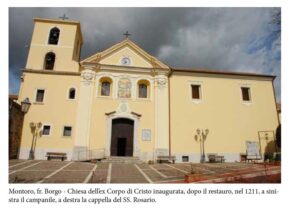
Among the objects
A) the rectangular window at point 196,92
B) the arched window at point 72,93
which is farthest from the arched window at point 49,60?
the rectangular window at point 196,92

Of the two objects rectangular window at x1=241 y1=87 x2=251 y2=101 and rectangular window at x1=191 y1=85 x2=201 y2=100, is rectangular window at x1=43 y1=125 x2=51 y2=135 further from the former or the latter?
rectangular window at x1=241 y1=87 x2=251 y2=101

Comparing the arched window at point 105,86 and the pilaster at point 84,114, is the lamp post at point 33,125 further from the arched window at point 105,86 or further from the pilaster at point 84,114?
the arched window at point 105,86

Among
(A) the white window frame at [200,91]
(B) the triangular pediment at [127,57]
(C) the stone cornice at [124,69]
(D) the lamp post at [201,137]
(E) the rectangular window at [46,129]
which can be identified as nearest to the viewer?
(E) the rectangular window at [46,129]

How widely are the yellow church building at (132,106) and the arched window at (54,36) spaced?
0.22 feet

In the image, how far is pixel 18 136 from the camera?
12281mm

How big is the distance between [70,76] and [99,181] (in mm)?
9149

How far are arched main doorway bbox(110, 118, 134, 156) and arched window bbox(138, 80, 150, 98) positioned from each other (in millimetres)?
1998

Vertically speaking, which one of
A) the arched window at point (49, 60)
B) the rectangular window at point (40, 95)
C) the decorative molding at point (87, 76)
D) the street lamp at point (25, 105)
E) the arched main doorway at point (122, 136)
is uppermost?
the arched window at point (49, 60)

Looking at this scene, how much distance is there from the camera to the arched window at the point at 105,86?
14.2 metres

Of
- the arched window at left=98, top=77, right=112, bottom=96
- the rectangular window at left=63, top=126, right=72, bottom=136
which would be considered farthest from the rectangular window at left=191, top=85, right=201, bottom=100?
the rectangular window at left=63, top=126, right=72, bottom=136

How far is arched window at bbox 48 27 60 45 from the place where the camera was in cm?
A: 1573

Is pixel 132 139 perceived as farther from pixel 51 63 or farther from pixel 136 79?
pixel 51 63

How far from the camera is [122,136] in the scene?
13.6 m

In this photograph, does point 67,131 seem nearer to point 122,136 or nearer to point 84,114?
point 84,114
